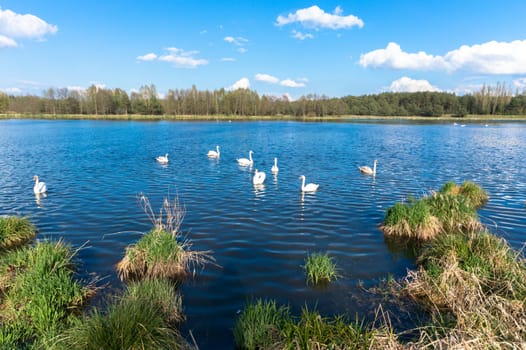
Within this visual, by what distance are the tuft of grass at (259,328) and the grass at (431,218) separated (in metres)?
6.58

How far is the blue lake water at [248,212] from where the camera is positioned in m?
7.39

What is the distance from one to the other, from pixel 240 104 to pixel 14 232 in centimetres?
11707

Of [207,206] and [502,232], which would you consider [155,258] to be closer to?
[207,206]

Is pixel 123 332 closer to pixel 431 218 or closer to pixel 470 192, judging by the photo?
pixel 431 218

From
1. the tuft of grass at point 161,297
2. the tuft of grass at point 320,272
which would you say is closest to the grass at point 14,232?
the tuft of grass at point 161,297

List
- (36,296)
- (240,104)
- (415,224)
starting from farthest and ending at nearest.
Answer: (240,104), (415,224), (36,296)

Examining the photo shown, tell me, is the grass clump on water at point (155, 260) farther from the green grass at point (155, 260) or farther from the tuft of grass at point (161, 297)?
the tuft of grass at point (161, 297)

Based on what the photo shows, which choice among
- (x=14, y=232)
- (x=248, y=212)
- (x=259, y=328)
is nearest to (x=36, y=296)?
(x=259, y=328)

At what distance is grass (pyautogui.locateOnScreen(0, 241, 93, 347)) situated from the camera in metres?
5.35

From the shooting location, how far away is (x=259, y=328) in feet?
17.6

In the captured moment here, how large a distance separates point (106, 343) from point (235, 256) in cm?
Answer: 504

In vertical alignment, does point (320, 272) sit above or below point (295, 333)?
below

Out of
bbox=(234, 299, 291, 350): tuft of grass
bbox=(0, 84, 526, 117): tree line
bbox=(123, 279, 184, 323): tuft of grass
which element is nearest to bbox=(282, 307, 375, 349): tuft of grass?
bbox=(234, 299, 291, 350): tuft of grass

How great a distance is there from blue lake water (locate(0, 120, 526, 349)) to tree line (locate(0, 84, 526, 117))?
308ft
